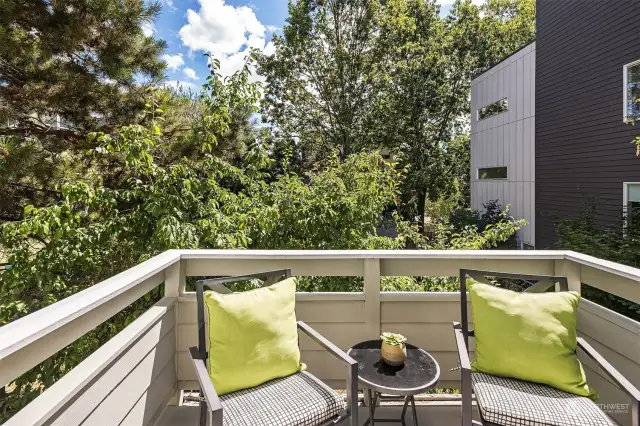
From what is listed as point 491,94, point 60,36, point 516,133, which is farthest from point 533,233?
point 60,36

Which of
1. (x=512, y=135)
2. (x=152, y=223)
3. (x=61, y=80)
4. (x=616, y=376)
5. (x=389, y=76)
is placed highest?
(x=389, y=76)

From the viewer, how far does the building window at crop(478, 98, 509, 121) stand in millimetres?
10078

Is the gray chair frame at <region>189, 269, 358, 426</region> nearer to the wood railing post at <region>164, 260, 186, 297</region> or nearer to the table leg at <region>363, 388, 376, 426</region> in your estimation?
the table leg at <region>363, 388, 376, 426</region>

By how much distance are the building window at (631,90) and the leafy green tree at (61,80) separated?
7.50 m

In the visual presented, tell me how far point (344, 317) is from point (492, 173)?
33.3 feet

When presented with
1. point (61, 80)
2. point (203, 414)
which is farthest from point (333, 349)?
point (61, 80)

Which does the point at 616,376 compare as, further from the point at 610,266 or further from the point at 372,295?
the point at 372,295

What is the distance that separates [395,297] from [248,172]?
199 cm

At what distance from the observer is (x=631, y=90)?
6102 mm

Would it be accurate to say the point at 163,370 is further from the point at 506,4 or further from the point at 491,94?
the point at 506,4

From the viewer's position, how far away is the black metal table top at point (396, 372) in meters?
1.65

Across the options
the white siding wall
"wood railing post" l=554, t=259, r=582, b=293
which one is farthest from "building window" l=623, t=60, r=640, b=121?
"wood railing post" l=554, t=259, r=582, b=293

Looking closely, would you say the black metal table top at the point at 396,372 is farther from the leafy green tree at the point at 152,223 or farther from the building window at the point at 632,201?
the building window at the point at 632,201

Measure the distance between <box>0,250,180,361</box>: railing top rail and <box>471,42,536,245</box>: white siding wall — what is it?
9.64 metres
